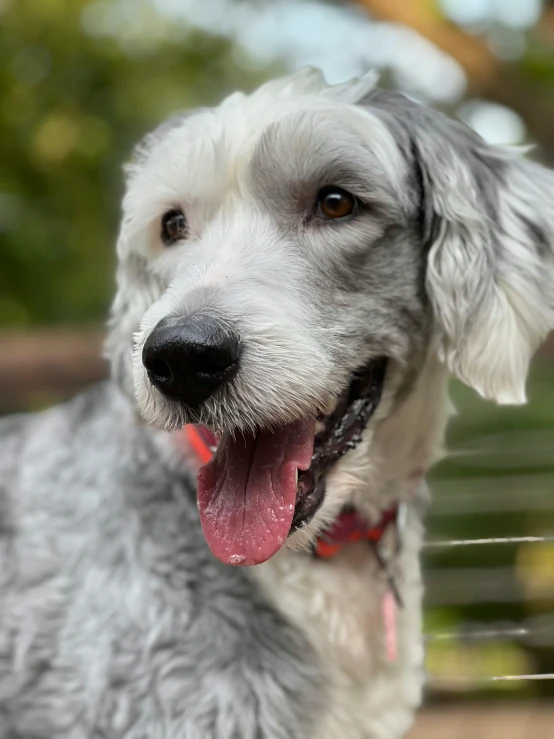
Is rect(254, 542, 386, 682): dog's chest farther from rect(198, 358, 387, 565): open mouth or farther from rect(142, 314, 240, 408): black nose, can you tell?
rect(142, 314, 240, 408): black nose

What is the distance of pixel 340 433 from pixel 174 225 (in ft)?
1.85

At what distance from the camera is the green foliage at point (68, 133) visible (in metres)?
6.46

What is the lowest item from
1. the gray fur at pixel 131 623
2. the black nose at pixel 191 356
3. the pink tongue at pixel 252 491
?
the gray fur at pixel 131 623

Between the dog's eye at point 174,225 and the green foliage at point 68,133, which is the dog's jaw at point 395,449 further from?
the green foliage at point 68,133

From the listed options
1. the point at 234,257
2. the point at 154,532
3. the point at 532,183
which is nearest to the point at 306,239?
the point at 234,257

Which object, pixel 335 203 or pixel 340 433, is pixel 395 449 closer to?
pixel 340 433

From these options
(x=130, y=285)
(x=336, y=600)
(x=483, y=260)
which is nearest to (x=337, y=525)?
(x=336, y=600)

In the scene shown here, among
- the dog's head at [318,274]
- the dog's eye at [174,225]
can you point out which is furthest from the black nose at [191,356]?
the dog's eye at [174,225]

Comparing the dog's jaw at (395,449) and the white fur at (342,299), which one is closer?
the white fur at (342,299)

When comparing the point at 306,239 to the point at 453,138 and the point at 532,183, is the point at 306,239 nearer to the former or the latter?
the point at 453,138

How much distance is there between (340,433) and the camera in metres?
1.48

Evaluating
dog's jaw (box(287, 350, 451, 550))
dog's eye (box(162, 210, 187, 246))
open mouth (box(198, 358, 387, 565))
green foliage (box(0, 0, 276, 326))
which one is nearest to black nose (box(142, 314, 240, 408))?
open mouth (box(198, 358, 387, 565))

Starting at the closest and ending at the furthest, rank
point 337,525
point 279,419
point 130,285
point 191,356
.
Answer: point 191,356, point 279,419, point 337,525, point 130,285

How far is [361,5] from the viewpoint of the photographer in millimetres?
4070
